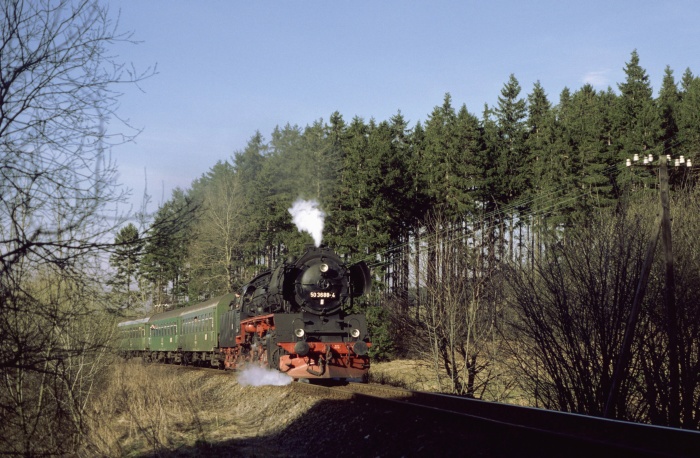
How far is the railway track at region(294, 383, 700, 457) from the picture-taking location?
6875 millimetres

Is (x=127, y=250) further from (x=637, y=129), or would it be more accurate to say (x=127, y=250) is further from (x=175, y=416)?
(x=637, y=129)

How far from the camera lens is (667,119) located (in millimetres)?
46906

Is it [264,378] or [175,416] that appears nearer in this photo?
[175,416]

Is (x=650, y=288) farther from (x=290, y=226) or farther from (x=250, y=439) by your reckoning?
(x=290, y=226)

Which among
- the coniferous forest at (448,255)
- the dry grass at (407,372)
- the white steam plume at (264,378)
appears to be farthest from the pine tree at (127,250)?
the dry grass at (407,372)

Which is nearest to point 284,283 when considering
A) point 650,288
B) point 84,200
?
point 650,288

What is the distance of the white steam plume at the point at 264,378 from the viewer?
1805cm

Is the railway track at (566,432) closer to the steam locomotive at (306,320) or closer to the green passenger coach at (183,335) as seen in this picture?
the steam locomotive at (306,320)

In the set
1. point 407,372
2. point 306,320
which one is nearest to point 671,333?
point 306,320

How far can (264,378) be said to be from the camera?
60.4 feet

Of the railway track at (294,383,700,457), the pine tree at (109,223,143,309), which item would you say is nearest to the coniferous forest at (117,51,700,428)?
the pine tree at (109,223,143,309)

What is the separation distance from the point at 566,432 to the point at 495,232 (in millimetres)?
27381

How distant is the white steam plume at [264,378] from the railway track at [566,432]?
7267mm

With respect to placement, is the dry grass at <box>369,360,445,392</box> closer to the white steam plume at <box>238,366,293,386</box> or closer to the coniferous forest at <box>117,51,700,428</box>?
the coniferous forest at <box>117,51,700,428</box>
